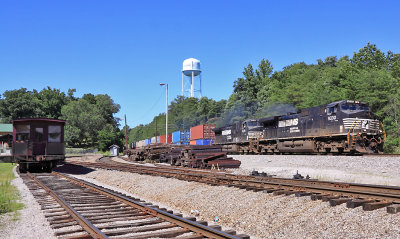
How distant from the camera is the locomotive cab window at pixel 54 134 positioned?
19578mm

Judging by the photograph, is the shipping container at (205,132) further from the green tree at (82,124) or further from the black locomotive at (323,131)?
the green tree at (82,124)

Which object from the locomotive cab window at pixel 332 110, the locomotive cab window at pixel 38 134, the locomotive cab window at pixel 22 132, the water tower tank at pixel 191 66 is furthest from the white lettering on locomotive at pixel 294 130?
the water tower tank at pixel 191 66

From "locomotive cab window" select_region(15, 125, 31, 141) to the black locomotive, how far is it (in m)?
18.3

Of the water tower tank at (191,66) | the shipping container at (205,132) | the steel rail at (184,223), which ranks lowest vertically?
the steel rail at (184,223)

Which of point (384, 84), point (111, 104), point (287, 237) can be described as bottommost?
point (287, 237)

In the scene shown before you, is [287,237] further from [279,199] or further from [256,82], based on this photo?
[256,82]

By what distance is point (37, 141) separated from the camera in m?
19.1

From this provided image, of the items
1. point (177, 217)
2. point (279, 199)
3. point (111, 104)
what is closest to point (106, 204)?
point (177, 217)

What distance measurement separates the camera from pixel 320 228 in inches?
215

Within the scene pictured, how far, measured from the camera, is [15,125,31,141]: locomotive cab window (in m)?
19.0

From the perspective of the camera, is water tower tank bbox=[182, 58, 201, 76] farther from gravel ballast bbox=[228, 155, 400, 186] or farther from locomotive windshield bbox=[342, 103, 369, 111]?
gravel ballast bbox=[228, 155, 400, 186]

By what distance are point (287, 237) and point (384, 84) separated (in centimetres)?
3309

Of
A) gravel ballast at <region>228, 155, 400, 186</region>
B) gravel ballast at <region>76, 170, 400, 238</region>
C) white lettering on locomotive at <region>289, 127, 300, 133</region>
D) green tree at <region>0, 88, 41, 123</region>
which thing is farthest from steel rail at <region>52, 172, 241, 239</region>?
green tree at <region>0, 88, 41, 123</region>

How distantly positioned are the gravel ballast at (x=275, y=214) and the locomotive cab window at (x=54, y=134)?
11.8 metres
